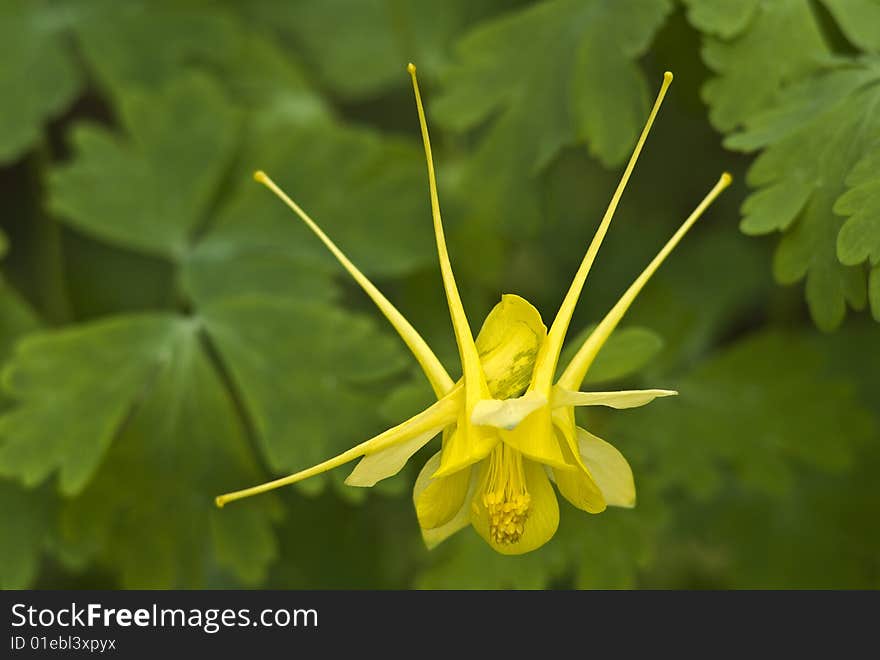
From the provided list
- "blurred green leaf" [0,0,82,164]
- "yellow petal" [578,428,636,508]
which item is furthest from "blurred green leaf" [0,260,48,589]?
"yellow petal" [578,428,636,508]

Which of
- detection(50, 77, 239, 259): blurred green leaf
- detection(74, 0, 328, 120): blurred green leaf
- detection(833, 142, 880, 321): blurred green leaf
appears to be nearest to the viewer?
detection(833, 142, 880, 321): blurred green leaf

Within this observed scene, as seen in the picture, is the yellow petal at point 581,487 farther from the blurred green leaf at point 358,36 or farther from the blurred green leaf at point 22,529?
the blurred green leaf at point 358,36

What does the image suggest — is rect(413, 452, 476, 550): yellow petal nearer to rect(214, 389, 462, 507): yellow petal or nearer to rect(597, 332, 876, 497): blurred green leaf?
rect(214, 389, 462, 507): yellow petal

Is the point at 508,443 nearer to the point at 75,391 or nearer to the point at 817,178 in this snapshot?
the point at 817,178

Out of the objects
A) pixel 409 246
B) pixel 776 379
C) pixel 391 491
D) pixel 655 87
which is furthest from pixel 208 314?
pixel 776 379

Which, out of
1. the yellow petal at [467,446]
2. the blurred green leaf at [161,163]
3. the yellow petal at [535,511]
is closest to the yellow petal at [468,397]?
the yellow petal at [467,446]
